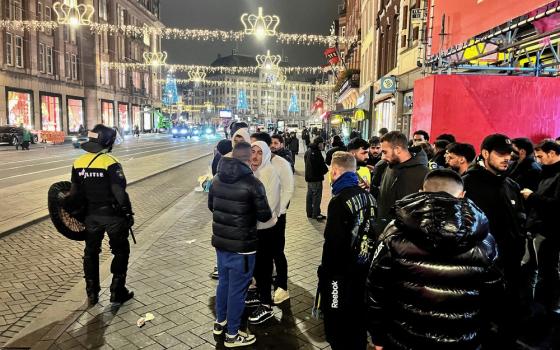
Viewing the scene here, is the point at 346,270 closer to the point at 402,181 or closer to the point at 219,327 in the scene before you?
the point at 402,181

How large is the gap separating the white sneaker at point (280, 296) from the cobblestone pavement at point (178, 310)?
60 mm

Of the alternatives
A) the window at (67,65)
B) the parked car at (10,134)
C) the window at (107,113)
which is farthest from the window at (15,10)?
the window at (107,113)

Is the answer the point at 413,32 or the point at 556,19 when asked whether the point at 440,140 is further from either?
the point at 413,32

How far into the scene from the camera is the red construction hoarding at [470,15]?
7.86 m

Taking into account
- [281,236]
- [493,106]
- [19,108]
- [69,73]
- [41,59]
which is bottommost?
[281,236]

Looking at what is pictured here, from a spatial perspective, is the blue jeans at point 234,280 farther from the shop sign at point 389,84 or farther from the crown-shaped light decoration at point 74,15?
the crown-shaped light decoration at point 74,15

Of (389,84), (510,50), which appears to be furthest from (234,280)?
(389,84)

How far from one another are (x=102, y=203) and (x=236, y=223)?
1863 mm

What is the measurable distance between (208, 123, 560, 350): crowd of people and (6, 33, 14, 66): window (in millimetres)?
40187

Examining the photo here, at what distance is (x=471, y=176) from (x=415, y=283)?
1877 millimetres

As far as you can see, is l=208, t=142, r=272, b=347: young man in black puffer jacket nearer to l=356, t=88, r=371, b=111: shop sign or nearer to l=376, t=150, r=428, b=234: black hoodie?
l=376, t=150, r=428, b=234: black hoodie

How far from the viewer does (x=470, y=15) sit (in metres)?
9.84

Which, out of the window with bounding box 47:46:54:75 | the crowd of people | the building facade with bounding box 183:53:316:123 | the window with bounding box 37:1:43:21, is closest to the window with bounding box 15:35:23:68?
the window with bounding box 37:1:43:21

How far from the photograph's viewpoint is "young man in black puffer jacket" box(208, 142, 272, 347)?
383 cm
